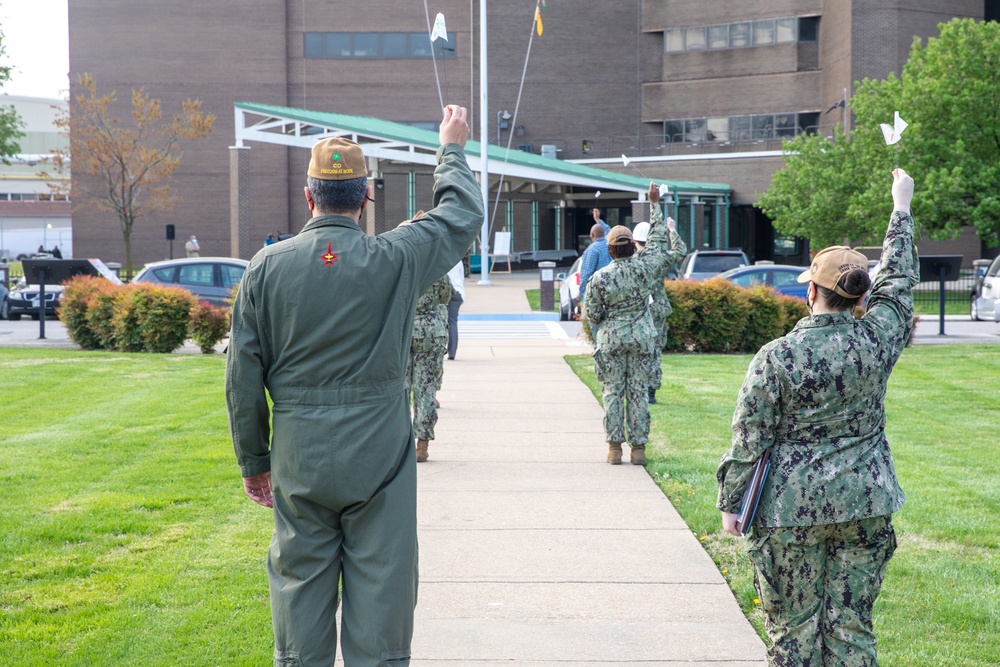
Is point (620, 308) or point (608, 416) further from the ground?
point (620, 308)

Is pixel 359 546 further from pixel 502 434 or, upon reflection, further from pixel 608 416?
pixel 502 434

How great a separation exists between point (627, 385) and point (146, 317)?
11.2 metres

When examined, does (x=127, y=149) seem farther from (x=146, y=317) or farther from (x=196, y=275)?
(x=146, y=317)

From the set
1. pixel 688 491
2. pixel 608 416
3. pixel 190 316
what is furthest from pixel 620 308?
pixel 190 316

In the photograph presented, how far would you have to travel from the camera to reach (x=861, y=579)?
3760 millimetres

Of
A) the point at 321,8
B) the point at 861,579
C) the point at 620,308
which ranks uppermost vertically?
the point at 321,8

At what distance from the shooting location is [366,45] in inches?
2095

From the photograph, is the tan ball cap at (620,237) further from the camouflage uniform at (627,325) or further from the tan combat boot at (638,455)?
the tan combat boot at (638,455)

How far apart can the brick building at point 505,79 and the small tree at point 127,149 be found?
56.2 inches

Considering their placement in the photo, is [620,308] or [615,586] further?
[620,308]

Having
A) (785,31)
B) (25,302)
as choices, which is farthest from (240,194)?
(785,31)

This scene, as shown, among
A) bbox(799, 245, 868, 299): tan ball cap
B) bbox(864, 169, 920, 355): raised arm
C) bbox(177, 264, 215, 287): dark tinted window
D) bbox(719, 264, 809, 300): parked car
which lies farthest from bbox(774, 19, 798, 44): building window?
bbox(799, 245, 868, 299): tan ball cap

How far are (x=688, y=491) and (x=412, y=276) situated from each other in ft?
15.4

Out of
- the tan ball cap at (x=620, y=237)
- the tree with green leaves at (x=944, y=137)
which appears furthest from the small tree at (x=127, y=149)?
the tan ball cap at (x=620, y=237)
